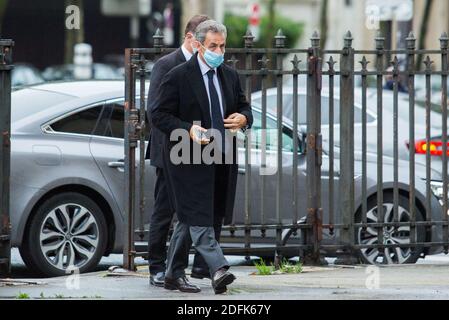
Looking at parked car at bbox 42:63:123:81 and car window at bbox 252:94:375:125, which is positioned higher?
parked car at bbox 42:63:123:81

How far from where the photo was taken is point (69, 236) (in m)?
10.7

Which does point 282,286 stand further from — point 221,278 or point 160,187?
point 160,187

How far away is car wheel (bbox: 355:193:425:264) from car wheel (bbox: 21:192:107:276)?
7.02 feet

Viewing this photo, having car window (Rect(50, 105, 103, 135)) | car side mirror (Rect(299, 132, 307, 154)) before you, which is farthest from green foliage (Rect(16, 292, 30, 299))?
car side mirror (Rect(299, 132, 307, 154))

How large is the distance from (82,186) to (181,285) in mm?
2014

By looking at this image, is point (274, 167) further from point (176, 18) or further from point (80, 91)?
point (176, 18)

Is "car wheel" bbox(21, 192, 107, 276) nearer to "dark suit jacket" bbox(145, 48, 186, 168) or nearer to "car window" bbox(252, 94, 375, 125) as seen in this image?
"dark suit jacket" bbox(145, 48, 186, 168)

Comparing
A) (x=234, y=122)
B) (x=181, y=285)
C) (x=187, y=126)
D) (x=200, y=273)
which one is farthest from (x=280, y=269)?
(x=187, y=126)

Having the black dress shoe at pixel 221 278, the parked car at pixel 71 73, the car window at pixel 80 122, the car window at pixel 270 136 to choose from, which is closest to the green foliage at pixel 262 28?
the parked car at pixel 71 73

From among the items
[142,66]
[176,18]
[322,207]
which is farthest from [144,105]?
[176,18]

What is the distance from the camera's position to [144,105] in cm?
1026

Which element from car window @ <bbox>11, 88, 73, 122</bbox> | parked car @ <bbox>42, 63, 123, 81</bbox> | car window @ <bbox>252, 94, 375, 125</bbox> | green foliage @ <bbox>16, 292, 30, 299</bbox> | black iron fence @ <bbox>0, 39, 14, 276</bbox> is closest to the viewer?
green foliage @ <bbox>16, 292, 30, 299</bbox>

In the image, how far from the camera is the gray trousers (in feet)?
28.6

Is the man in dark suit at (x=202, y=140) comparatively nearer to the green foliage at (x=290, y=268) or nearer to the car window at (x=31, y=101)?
the green foliage at (x=290, y=268)
